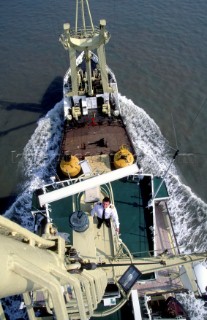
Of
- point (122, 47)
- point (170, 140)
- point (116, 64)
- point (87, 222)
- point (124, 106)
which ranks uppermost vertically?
point (122, 47)

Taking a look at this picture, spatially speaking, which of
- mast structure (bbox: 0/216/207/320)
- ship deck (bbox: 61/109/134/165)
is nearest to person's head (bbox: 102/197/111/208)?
mast structure (bbox: 0/216/207/320)

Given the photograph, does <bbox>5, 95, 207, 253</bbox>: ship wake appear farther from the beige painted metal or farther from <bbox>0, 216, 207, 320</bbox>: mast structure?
<bbox>0, 216, 207, 320</bbox>: mast structure

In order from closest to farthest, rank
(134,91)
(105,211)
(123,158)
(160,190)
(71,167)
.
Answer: (105,211) → (160,190) → (71,167) → (123,158) → (134,91)

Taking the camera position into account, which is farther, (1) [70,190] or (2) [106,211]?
(2) [106,211]

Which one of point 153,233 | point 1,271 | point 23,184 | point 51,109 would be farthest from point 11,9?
point 1,271

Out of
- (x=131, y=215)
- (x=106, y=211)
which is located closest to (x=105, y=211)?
(x=106, y=211)

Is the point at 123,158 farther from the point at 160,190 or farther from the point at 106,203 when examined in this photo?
the point at 106,203

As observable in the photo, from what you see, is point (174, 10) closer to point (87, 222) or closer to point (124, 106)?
point (124, 106)
